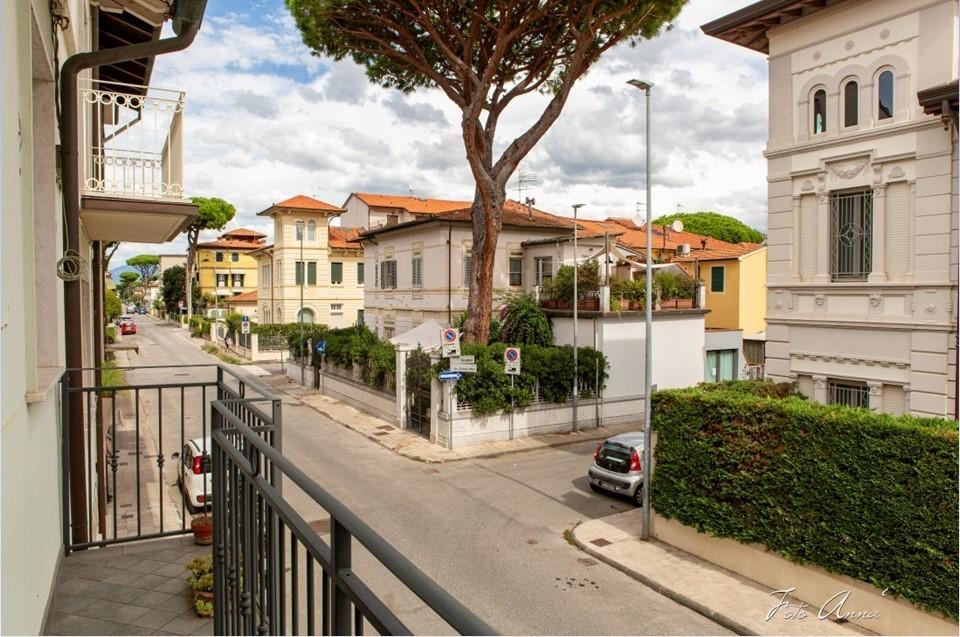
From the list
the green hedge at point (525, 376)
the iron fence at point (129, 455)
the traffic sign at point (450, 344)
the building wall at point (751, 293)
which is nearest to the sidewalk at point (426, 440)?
the green hedge at point (525, 376)

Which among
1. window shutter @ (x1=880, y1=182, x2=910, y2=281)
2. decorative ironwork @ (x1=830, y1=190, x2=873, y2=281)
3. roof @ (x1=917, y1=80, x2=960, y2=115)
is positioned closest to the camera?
roof @ (x1=917, y1=80, x2=960, y2=115)

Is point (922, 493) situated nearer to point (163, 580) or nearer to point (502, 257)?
point (163, 580)

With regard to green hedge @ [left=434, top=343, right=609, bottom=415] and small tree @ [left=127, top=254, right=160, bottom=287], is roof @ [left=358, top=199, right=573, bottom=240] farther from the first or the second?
small tree @ [left=127, top=254, right=160, bottom=287]

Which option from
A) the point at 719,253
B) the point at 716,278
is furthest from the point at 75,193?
the point at 719,253

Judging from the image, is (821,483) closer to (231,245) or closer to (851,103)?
(851,103)

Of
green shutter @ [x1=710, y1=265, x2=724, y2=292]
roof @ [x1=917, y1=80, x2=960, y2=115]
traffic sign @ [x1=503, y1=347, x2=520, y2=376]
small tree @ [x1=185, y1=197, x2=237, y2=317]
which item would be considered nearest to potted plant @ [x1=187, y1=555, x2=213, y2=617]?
roof @ [x1=917, y1=80, x2=960, y2=115]

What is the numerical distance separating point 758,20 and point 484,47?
10.7 metres

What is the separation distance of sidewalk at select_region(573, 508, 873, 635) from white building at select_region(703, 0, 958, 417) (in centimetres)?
413

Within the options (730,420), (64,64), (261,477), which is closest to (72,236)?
(64,64)

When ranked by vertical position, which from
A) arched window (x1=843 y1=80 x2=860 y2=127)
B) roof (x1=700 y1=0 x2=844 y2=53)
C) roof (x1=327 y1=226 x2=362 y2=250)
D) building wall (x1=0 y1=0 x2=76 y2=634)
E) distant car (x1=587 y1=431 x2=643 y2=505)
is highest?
roof (x1=700 y1=0 x2=844 y2=53)

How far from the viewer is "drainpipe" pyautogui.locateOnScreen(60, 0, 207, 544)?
480cm

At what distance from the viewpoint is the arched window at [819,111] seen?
37.7 ft

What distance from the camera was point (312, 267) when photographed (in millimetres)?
42750

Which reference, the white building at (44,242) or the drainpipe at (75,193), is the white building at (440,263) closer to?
the white building at (44,242)
